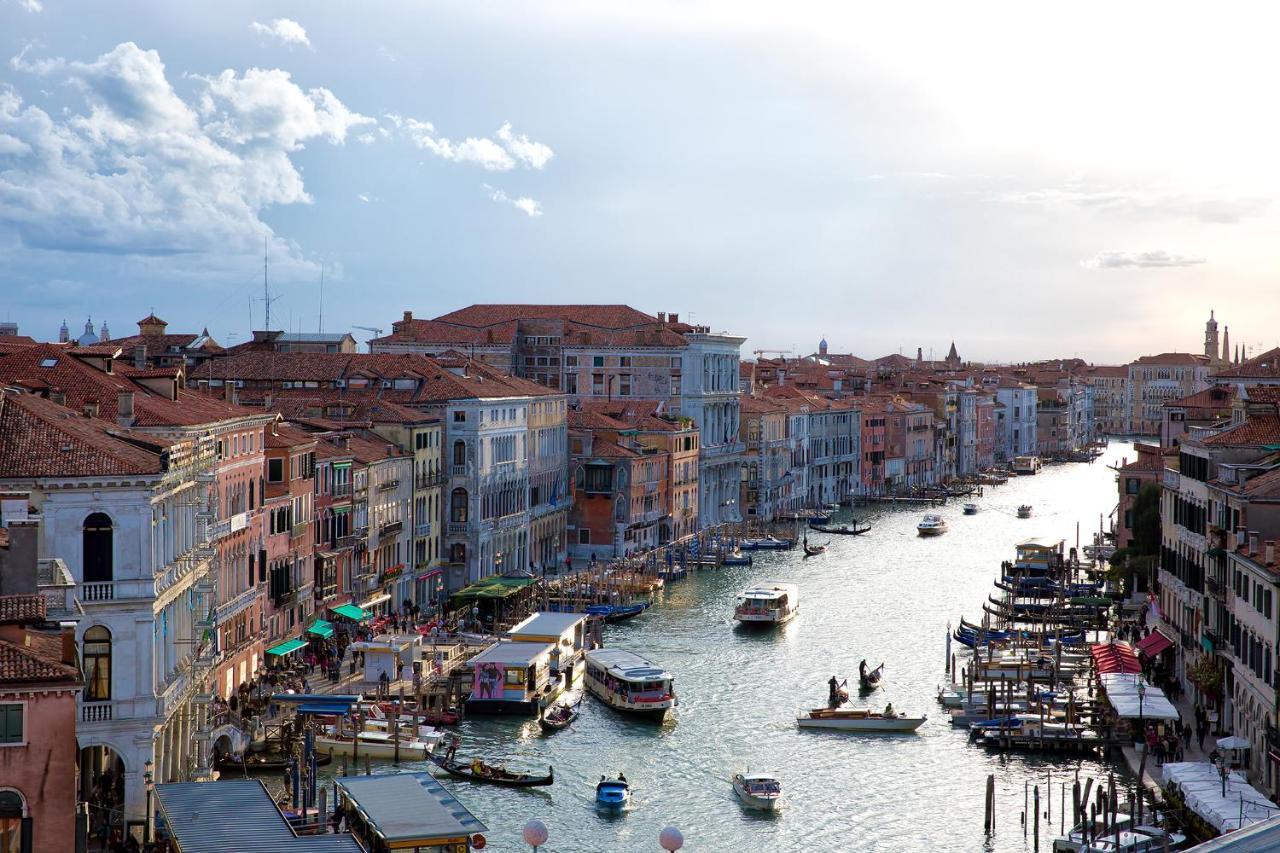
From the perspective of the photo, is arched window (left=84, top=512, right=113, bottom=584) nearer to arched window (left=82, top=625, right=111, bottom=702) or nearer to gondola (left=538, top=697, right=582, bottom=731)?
arched window (left=82, top=625, right=111, bottom=702)

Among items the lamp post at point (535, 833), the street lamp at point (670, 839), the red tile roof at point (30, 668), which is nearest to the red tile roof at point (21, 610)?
the red tile roof at point (30, 668)

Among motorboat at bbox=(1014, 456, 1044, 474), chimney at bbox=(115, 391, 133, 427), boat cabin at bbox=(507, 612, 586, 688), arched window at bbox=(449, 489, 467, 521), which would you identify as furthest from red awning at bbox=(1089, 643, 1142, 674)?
motorboat at bbox=(1014, 456, 1044, 474)

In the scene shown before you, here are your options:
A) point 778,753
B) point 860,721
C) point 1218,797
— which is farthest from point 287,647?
point 1218,797

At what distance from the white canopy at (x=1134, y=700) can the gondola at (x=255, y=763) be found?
1176cm

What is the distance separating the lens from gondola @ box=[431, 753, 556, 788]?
24.4m

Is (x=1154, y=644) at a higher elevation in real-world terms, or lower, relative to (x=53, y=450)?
lower

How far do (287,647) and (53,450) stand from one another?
11126mm

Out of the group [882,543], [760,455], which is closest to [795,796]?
[882,543]

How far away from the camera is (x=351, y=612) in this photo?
1339 inches

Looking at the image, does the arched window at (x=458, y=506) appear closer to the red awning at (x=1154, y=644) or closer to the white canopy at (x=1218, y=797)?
the red awning at (x=1154, y=644)

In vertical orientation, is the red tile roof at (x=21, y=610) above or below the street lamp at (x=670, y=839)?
above

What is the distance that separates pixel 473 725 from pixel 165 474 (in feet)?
33.0

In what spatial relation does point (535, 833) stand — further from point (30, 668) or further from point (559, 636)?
point (559, 636)

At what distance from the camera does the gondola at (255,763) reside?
24.2 m
